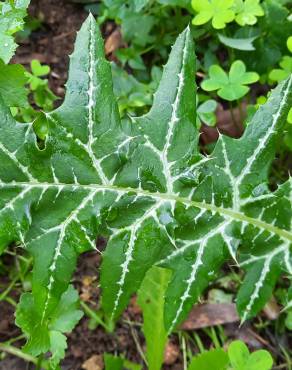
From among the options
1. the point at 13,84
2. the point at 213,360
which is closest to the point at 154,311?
the point at 213,360

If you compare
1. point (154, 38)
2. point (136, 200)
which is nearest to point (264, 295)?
point (136, 200)

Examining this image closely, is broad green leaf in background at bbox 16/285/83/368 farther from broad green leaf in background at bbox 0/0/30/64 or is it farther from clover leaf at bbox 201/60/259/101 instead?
clover leaf at bbox 201/60/259/101

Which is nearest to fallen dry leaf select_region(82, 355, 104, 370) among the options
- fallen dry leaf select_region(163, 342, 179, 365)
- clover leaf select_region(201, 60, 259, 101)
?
fallen dry leaf select_region(163, 342, 179, 365)

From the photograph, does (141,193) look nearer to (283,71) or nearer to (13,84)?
(13,84)

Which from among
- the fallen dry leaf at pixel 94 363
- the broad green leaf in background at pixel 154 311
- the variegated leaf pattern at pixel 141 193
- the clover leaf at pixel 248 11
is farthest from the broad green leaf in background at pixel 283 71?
the fallen dry leaf at pixel 94 363

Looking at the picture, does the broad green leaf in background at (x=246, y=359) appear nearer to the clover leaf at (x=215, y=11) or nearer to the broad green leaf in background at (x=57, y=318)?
the broad green leaf in background at (x=57, y=318)
